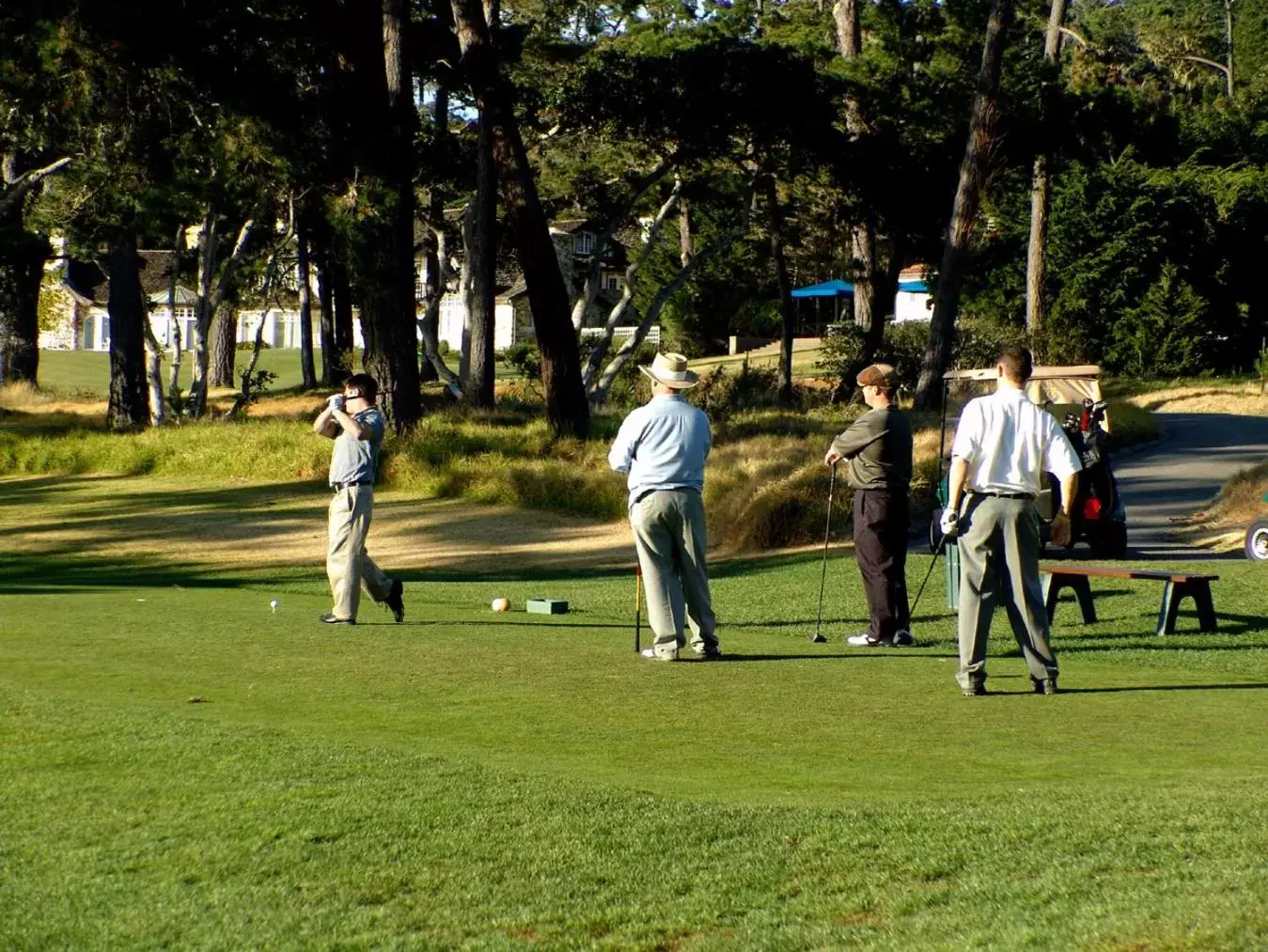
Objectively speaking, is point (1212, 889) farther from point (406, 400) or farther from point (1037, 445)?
point (406, 400)

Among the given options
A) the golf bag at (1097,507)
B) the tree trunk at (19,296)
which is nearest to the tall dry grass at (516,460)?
the golf bag at (1097,507)

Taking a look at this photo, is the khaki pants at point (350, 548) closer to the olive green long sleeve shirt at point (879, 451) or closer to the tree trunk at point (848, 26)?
the olive green long sleeve shirt at point (879, 451)

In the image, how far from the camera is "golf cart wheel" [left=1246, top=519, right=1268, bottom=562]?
1775 cm

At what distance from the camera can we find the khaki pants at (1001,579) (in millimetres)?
9852

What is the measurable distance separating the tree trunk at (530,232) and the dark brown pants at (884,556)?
18.5 metres

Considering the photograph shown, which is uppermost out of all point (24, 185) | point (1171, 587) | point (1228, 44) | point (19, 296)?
point (1228, 44)

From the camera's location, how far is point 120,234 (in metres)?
33.2

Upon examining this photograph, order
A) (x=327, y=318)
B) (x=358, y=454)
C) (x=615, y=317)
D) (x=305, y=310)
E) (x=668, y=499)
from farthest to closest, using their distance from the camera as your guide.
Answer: (x=305, y=310) < (x=327, y=318) < (x=615, y=317) < (x=358, y=454) < (x=668, y=499)

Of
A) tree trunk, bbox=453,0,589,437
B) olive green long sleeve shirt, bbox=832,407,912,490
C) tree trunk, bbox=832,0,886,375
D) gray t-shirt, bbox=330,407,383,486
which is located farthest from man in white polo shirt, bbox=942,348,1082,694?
tree trunk, bbox=832,0,886,375

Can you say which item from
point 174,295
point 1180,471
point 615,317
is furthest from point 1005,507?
point 174,295

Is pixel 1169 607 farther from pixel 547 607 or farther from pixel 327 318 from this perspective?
pixel 327 318

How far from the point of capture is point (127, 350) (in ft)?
125

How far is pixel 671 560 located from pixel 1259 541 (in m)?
8.96

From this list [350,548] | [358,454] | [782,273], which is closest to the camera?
[358,454]
